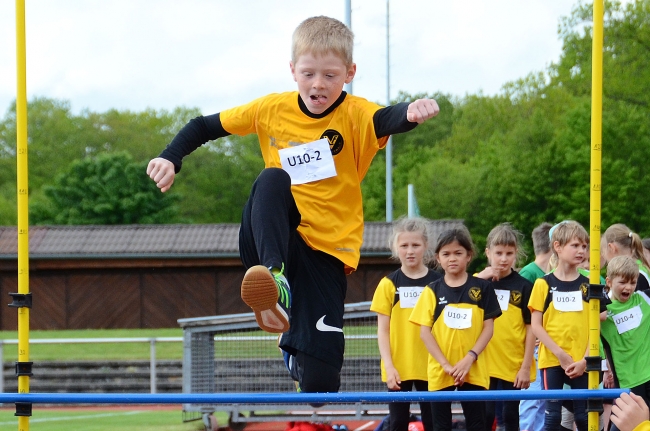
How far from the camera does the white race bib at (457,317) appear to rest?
567cm

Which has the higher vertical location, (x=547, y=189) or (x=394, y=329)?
(x=547, y=189)

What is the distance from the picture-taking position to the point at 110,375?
13.6 meters

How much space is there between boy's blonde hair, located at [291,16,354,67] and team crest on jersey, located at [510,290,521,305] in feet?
9.25

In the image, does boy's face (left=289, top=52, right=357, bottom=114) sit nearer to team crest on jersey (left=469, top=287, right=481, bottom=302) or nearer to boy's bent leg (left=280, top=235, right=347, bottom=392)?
boy's bent leg (left=280, top=235, right=347, bottom=392)

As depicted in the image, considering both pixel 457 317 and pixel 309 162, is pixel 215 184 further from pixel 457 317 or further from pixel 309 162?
pixel 309 162

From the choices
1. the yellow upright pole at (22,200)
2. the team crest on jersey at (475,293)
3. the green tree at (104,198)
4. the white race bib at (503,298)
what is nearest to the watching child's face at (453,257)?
the team crest on jersey at (475,293)

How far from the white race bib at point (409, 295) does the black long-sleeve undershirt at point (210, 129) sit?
2.33 metres

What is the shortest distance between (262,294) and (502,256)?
10.2ft

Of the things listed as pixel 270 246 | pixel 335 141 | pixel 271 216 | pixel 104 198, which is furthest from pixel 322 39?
pixel 104 198

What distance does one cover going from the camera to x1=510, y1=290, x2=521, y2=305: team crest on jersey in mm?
6227

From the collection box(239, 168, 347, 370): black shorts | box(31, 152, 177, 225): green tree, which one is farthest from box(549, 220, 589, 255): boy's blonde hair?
box(31, 152, 177, 225): green tree

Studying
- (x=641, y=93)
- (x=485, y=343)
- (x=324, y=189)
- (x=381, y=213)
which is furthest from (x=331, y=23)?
(x=381, y=213)

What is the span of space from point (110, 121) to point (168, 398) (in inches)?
2537

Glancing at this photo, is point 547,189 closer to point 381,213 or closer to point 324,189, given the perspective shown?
point 381,213
